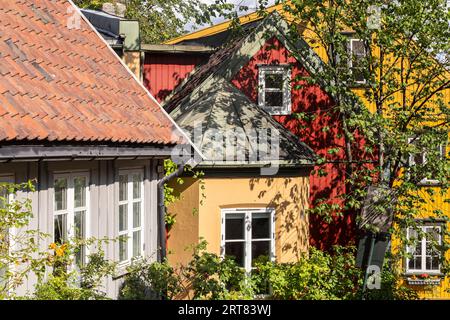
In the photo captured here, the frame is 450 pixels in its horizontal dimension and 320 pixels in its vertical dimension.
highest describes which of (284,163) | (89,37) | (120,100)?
(89,37)

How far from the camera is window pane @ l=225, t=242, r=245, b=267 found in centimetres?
1415

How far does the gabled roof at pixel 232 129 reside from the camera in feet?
46.5

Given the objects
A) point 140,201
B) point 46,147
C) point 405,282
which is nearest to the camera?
point 46,147

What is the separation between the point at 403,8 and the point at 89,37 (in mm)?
6171

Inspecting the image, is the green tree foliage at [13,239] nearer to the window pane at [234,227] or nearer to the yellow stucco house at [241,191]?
the yellow stucco house at [241,191]

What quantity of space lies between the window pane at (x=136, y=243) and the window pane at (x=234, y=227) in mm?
2587

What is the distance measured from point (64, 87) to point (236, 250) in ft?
18.7

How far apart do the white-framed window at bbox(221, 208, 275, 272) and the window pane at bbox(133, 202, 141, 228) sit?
2.49 m

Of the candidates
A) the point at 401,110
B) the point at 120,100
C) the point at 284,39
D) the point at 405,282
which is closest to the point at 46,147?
the point at 120,100

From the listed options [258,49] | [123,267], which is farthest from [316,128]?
[123,267]

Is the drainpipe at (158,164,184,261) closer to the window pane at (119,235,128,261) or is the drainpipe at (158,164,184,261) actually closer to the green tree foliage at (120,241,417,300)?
the green tree foliage at (120,241,417,300)

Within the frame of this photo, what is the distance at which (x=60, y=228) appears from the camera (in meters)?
9.60

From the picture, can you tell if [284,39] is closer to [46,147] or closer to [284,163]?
[284,163]

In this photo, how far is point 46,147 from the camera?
27.8 feet
